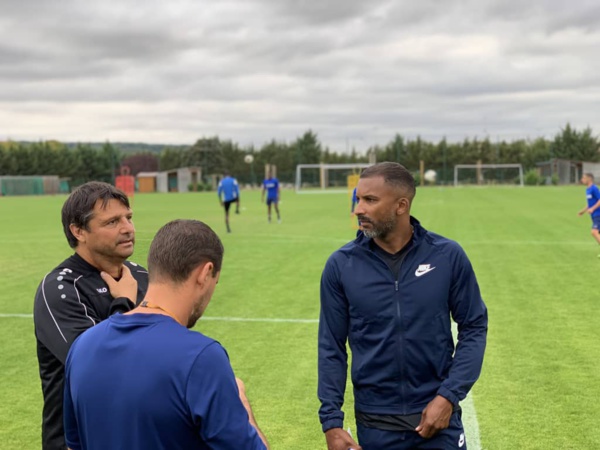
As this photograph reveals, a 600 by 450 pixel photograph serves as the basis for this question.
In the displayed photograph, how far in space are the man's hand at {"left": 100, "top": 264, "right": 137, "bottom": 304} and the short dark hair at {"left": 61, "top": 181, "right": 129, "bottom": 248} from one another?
9.0 inches

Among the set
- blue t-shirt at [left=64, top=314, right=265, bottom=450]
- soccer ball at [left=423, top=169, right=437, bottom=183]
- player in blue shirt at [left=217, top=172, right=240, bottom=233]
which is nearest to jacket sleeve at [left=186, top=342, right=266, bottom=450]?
blue t-shirt at [left=64, top=314, right=265, bottom=450]

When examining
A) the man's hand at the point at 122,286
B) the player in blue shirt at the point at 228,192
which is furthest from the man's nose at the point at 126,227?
the player in blue shirt at the point at 228,192

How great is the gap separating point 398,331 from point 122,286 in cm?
130

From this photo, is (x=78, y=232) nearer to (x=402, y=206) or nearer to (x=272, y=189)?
(x=402, y=206)

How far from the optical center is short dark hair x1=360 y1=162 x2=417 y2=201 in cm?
329

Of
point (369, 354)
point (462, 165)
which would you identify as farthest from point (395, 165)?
point (462, 165)

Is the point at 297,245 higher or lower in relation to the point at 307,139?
lower

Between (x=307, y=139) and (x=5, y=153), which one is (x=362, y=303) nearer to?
(x=5, y=153)

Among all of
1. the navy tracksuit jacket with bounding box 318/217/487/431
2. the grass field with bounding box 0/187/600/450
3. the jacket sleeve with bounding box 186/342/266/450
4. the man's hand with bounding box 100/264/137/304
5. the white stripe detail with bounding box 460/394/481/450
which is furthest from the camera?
the grass field with bounding box 0/187/600/450

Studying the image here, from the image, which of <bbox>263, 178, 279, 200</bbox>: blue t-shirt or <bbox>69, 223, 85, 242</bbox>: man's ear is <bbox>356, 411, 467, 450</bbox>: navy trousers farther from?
<bbox>263, 178, 279, 200</bbox>: blue t-shirt

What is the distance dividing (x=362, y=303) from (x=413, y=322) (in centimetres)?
26

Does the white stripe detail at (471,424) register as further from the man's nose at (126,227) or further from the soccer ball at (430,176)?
the soccer ball at (430,176)

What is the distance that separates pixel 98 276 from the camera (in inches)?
117

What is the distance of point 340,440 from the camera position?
302cm
